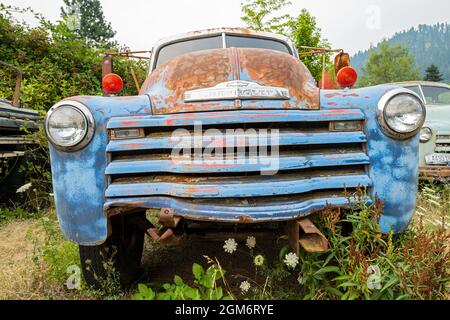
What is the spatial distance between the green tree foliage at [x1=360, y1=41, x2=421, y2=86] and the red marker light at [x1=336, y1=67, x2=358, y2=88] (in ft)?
155

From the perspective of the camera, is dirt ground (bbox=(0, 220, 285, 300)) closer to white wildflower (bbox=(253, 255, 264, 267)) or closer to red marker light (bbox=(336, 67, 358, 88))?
white wildflower (bbox=(253, 255, 264, 267))

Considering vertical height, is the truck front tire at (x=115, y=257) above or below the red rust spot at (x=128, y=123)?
below

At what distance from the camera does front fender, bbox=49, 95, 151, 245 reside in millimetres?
1950

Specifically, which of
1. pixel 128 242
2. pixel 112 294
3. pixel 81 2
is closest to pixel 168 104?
pixel 128 242

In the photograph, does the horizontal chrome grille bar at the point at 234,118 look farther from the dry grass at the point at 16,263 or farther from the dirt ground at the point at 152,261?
the dry grass at the point at 16,263

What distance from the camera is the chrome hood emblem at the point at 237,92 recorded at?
6.76ft

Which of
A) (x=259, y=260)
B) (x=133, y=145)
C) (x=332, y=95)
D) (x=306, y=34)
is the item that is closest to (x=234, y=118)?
(x=133, y=145)

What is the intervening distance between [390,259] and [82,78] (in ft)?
26.5

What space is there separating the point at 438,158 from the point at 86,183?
178 inches

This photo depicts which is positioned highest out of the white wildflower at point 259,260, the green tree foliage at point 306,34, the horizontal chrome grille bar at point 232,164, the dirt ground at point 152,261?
the green tree foliage at point 306,34

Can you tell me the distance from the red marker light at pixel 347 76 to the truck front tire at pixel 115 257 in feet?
6.52

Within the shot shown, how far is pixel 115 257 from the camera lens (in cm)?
233

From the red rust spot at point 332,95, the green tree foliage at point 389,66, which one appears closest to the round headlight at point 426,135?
the red rust spot at point 332,95

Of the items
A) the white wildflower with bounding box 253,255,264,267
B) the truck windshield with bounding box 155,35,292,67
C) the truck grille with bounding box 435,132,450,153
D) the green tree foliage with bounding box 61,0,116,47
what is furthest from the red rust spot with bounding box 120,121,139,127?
the green tree foliage with bounding box 61,0,116,47
